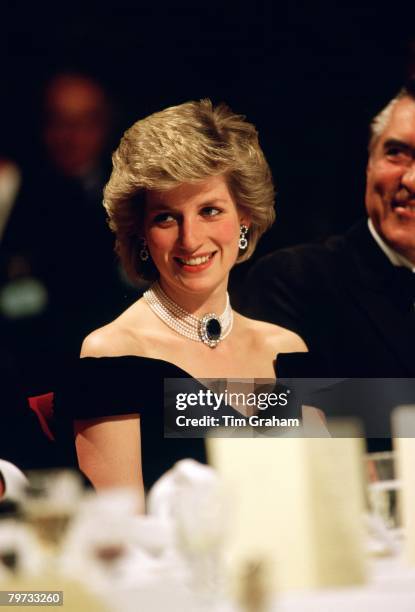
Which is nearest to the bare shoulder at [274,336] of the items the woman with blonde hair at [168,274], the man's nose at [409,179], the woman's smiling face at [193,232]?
the woman with blonde hair at [168,274]

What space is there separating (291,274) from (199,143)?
0.47 meters

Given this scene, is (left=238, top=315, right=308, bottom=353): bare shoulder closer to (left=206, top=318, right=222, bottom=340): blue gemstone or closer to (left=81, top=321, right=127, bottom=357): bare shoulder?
(left=206, top=318, right=222, bottom=340): blue gemstone

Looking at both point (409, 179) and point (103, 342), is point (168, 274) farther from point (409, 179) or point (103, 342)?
point (409, 179)

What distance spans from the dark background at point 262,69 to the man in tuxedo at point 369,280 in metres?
0.05

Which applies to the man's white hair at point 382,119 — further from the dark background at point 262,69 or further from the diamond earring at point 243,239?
the diamond earring at point 243,239

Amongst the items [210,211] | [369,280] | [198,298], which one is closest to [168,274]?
[198,298]

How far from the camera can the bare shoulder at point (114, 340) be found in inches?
89.8

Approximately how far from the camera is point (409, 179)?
246 centimetres

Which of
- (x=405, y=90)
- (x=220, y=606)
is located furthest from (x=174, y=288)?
(x=220, y=606)

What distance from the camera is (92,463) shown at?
2.25m

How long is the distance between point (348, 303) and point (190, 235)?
531mm

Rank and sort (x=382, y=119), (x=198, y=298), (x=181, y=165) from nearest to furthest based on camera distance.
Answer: (x=181, y=165)
(x=198, y=298)
(x=382, y=119)

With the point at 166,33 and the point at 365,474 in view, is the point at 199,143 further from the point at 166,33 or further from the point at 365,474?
the point at 365,474

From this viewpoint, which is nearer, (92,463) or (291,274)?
(92,463)
